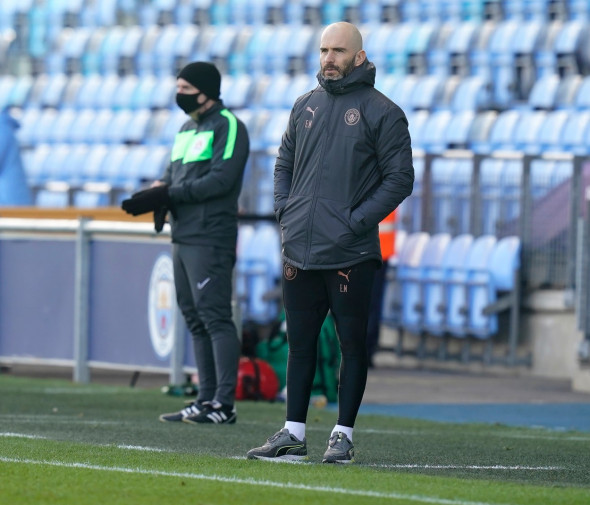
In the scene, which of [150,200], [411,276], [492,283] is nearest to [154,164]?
[411,276]

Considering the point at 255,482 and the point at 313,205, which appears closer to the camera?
the point at 255,482

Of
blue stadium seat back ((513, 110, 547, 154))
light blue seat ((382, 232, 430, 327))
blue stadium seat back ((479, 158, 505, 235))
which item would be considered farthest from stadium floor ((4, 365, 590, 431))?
blue stadium seat back ((513, 110, 547, 154))

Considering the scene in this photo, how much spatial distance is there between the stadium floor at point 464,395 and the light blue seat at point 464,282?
48 cm

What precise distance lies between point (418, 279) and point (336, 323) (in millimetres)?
8932

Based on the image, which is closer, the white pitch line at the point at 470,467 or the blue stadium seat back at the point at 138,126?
the white pitch line at the point at 470,467

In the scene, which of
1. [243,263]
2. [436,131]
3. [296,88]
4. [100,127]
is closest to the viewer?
[243,263]

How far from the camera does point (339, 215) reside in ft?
18.9

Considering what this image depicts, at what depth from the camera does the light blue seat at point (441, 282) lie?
14469mm

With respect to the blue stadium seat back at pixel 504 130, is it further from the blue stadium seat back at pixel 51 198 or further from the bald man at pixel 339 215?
the bald man at pixel 339 215

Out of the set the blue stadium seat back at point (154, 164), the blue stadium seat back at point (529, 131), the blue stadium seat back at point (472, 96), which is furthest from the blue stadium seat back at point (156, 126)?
the blue stadium seat back at point (529, 131)

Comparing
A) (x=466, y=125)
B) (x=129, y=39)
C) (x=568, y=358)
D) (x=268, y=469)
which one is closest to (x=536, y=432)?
(x=268, y=469)

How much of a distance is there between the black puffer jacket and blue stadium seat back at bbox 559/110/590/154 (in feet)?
31.5

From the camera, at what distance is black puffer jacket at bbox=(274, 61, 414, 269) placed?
5.76 metres

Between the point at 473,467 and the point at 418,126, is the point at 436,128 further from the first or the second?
the point at 473,467
